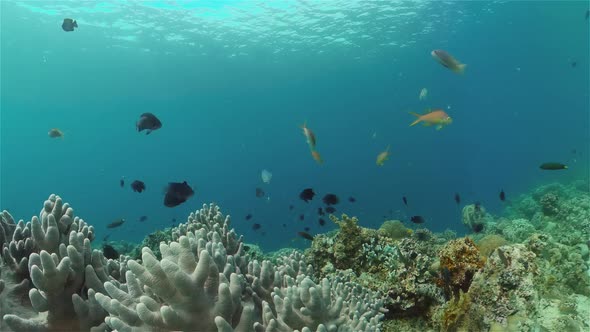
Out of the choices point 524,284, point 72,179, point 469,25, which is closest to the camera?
point 524,284

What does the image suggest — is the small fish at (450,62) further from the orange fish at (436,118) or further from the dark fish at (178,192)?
the dark fish at (178,192)

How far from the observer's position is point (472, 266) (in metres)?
5.45

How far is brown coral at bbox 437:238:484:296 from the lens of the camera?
17.8 ft

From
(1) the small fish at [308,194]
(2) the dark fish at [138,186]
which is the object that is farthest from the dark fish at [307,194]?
(2) the dark fish at [138,186]

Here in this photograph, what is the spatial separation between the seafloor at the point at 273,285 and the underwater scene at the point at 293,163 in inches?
0.9

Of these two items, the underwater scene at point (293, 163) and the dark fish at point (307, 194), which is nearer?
the underwater scene at point (293, 163)

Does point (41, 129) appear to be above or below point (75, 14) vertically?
below

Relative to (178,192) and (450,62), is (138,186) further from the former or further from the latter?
(450,62)

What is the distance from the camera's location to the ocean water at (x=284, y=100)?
4016cm

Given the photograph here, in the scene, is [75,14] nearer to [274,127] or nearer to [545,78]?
[274,127]

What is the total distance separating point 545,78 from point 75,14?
382 feet

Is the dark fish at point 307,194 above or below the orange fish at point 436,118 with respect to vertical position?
below

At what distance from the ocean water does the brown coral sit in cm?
799

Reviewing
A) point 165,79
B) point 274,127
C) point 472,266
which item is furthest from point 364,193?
point 472,266
